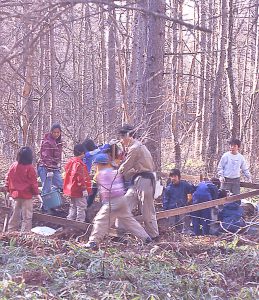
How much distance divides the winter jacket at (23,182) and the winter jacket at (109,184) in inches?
49.3

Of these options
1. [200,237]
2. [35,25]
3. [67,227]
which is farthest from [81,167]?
[35,25]

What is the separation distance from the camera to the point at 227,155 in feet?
35.5

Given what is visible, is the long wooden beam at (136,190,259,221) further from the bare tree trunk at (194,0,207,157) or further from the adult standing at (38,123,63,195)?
the bare tree trunk at (194,0,207,157)

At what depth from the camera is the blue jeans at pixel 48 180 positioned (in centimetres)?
988

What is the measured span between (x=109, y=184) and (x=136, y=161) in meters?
0.80

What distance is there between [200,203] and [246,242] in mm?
1220

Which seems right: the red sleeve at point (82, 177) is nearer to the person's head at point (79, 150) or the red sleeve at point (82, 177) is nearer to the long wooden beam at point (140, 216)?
the person's head at point (79, 150)

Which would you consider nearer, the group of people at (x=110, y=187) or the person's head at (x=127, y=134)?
the group of people at (x=110, y=187)

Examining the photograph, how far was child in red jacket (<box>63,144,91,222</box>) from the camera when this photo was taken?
891 centimetres

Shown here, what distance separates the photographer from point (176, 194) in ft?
30.5

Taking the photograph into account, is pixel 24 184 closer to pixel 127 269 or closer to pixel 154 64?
pixel 127 269

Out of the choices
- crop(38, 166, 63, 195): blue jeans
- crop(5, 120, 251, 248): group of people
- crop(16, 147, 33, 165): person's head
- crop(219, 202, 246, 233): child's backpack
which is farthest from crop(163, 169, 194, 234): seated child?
crop(16, 147, 33, 165): person's head

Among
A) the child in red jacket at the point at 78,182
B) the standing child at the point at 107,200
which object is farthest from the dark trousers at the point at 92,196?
the standing child at the point at 107,200

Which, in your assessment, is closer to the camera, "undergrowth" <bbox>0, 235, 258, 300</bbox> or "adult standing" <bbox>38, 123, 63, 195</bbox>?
"undergrowth" <bbox>0, 235, 258, 300</bbox>
